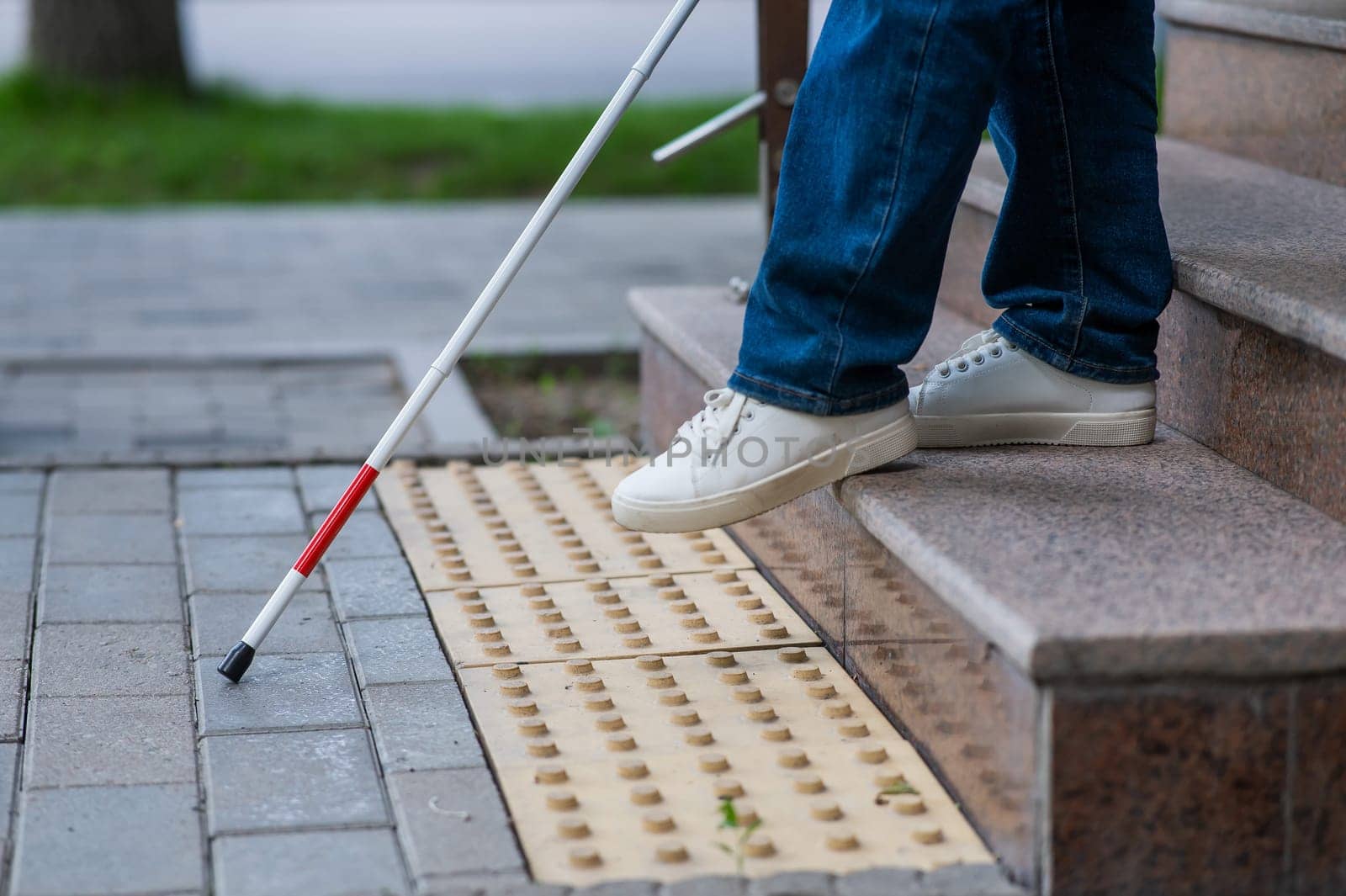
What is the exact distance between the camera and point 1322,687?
1.85 m

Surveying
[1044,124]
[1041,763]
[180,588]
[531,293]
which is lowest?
[531,293]

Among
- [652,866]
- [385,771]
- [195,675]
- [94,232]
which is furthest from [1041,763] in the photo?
[94,232]

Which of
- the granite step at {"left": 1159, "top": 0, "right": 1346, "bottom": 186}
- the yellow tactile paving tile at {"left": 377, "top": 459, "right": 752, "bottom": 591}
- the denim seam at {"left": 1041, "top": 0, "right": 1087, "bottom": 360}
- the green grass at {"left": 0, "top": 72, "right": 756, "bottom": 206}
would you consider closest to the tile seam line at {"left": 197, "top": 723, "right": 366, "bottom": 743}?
the yellow tactile paving tile at {"left": 377, "top": 459, "right": 752, "bottom": 591}

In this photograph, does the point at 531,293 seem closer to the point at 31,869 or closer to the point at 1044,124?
the point at 1044,124

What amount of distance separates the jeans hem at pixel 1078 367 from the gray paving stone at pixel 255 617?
3.94ft

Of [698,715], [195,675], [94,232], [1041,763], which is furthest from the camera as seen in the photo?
[94,232]

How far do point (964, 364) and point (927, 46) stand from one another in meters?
0.59

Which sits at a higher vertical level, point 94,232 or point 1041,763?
point 1041,763

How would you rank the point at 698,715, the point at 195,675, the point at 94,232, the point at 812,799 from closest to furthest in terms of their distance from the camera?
the point at 812,799
the point at 698,715
the point at 195,675
the point at 94,232

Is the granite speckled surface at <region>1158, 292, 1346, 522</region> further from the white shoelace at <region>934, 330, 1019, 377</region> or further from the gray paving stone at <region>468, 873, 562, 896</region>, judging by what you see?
the gray paving stone at <region>468, 873, 562, 896</region>

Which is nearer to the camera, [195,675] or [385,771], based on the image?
[385,771]

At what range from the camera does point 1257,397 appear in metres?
2.44

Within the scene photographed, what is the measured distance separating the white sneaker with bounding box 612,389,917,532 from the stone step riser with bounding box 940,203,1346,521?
1.61 ft

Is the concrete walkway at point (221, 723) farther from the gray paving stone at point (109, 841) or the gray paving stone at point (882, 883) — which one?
the gray paving stone at point (882, 883)
